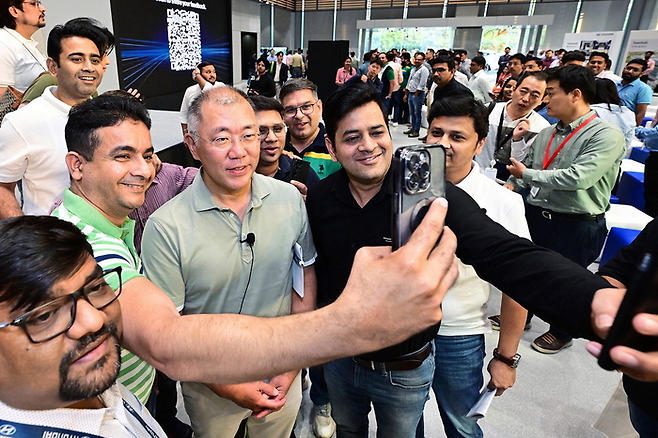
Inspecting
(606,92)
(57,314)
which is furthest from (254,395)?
(606,92)

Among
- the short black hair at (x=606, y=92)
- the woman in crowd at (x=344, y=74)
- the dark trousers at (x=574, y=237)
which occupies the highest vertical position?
the woman in crowd at (x=344, y=74)

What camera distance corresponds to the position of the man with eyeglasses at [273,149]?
84.1 inches

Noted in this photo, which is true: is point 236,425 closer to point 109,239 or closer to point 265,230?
point 265,230

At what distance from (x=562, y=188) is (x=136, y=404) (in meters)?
2.45

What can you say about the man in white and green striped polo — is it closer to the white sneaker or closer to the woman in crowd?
the white sneaker

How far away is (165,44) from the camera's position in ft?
28.9

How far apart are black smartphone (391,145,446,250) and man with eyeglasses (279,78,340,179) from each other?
74.6 inches

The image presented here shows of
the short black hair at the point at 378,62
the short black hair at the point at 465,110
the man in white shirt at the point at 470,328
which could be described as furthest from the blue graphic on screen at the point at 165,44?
the man in white shirt at the point at 470,328

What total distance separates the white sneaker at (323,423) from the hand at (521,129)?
2510 mm

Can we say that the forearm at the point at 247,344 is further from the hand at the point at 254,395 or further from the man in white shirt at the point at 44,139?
the man in white shirt at the point at 44,139

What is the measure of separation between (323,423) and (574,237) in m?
1.97

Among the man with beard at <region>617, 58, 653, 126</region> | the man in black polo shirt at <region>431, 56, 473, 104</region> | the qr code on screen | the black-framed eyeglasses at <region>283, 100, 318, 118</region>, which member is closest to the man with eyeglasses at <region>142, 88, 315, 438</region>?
the black-framed eyeglasses at <region>283, 100, 318, 118</region>

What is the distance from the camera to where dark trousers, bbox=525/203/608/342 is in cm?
247

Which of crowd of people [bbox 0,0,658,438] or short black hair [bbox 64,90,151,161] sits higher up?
short black hair [bbox 64,90,151,161]
